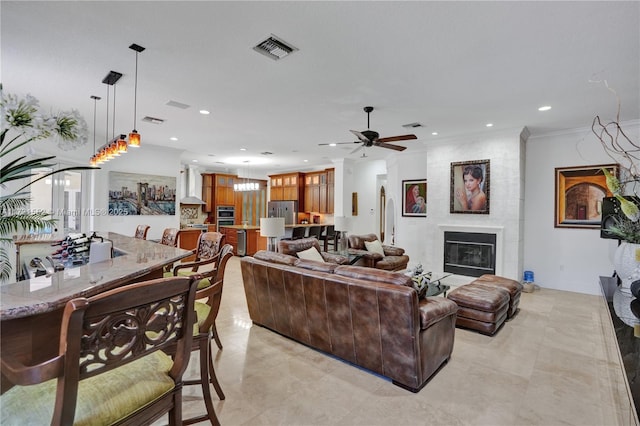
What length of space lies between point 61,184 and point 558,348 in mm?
7797

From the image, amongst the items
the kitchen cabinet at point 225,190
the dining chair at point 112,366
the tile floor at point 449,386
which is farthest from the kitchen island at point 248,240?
the dining chair at point 112,366

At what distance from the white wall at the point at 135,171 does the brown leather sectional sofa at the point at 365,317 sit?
193 inches

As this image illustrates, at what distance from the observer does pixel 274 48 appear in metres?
2.70

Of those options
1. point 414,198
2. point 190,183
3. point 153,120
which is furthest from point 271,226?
A: point 190,183

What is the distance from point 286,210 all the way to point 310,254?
5.71m

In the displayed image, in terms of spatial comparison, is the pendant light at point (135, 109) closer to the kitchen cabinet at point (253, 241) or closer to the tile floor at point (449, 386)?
the tile floor at point (449, 386)

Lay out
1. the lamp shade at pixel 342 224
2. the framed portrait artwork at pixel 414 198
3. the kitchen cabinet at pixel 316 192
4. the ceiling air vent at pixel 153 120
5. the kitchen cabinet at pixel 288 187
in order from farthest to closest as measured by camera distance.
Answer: the kitchen cabinet at pixel 288 187, the kitchen cabinet at pixel 316 192, the framed portrait artwork at pixel 414 198, the lamp shade at pixel 342 224, the ceiling air vent at pixel 153 120

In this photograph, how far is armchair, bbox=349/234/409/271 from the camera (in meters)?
5.76

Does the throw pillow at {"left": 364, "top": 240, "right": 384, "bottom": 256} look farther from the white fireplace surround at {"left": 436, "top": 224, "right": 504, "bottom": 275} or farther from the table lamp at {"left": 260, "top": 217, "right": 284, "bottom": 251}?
the table lamp at {"left": 260, "top": 217, "right": 284, "bottom": 251}

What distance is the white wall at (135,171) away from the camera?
20.5 feet

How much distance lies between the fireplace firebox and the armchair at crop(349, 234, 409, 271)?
2.90 ft

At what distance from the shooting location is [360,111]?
4.40m

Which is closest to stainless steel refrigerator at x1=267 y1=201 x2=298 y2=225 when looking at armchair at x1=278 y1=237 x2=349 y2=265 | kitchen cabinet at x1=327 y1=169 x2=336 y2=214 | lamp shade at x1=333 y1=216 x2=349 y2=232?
kitchen cabinet at x1=327 y1=169 x2=336 y2=214

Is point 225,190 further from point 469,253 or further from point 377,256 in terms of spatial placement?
point 469,253
